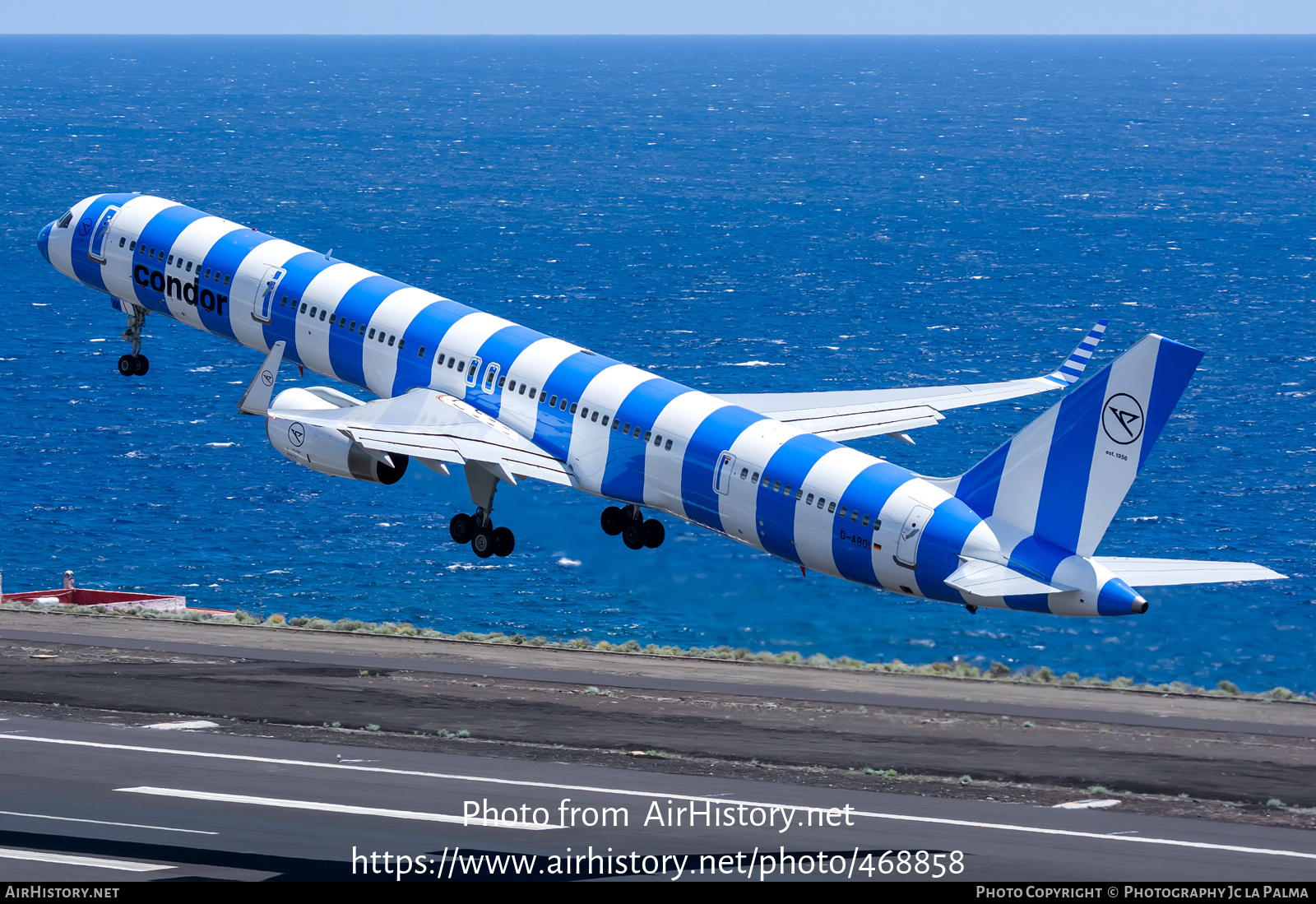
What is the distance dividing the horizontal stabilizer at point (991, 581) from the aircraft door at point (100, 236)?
36475 millimetres

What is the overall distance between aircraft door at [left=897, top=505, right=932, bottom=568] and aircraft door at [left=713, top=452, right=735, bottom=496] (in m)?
5.88

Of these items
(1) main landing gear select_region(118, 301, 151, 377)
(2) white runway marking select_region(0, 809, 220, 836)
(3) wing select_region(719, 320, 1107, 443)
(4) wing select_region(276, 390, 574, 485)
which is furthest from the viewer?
(1) main landing gear select_region(118, 301, 151, 377)

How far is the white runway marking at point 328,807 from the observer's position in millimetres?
41594

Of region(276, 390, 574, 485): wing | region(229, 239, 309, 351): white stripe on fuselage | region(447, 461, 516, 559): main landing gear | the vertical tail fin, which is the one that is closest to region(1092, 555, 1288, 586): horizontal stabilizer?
the vertical tail fin

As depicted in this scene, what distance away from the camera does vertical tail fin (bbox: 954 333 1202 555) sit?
140 feet

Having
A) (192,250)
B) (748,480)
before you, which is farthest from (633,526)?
(192,250)

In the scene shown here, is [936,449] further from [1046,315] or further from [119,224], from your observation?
[119,224]

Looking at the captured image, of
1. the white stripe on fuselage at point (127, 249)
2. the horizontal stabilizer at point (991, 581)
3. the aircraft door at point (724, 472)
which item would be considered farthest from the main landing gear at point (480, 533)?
the white stripe on fuselage at point (127, 249)

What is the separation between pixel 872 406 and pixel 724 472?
31.4 ft

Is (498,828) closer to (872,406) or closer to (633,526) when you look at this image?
(633,526)

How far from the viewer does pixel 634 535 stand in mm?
59875

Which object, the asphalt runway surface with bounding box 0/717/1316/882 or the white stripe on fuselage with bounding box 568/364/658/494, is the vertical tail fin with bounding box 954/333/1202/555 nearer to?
the asphalt runway surface with bounding box 0/717/1316/882

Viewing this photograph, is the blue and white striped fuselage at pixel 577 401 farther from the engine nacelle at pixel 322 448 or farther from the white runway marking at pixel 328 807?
the white runway marking at pixel 328 807

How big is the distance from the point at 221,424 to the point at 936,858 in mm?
119013
